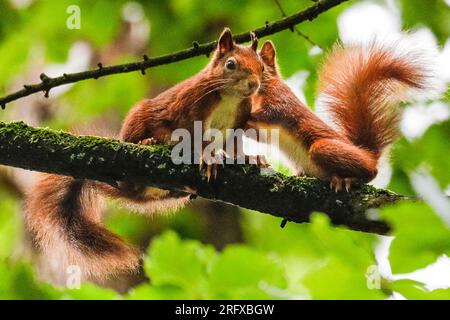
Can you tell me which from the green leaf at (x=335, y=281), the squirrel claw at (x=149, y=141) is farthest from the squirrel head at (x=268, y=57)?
the green leaf at (x=335, y=281)

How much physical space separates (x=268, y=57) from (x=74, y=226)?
886 mm

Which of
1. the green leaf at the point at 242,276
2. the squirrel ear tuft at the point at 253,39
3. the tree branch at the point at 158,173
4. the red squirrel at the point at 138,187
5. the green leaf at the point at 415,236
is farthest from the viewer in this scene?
the red squirrel at the point at 138,187

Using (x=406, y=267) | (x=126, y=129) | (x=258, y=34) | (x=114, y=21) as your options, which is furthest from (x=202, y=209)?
(x=406, y=267)

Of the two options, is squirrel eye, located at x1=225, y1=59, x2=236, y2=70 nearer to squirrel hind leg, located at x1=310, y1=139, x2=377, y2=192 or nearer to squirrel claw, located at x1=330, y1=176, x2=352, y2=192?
squirrel hind leg, located at x1=310, y1=139, x2=377, y2=192

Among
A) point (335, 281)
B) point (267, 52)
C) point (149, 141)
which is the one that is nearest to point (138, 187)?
point (149, 141)

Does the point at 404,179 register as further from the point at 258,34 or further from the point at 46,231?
the point at 46,231

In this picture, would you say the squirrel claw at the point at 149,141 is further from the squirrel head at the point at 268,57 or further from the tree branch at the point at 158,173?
the squirrel head at the point at 268,57

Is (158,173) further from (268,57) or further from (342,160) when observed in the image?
(268,57)

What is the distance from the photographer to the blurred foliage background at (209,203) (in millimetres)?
610

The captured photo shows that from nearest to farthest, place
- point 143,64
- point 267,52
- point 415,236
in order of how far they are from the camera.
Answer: point 415,236
point 143,64
point 267,52

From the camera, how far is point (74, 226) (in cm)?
217

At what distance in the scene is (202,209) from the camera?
3463 millimetres

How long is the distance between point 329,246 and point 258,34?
4.75ft

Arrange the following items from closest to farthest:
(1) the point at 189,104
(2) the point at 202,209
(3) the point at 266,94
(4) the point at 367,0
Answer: (1) the point at 189,104 < (3) the point at 266,94 < (4) the point at 367,0 < (2) the point at 202,209
